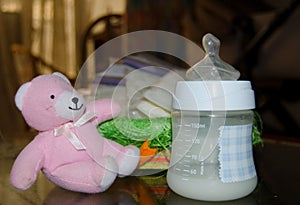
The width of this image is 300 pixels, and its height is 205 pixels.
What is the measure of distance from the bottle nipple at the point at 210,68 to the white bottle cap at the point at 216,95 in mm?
41

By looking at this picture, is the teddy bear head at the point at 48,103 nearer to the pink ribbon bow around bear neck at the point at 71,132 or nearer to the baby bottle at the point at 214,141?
the pink ribbon bow around bear neck at the point at 71,132

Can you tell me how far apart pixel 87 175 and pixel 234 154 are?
19 cm

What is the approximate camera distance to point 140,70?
2.24 feet

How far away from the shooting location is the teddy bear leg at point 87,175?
475 millimetres

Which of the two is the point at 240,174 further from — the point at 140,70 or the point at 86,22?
the point at 86,22

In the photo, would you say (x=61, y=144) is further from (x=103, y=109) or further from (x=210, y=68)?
(x=210, y=68)

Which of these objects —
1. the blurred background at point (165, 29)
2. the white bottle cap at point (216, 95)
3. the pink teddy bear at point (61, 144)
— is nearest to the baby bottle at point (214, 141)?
the white bottle cap at point (216, 95)

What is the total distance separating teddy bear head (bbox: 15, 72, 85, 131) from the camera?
47 cm

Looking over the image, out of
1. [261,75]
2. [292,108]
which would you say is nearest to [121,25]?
[261,75]

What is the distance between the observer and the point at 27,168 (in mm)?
462

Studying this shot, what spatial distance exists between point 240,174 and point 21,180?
0.27m

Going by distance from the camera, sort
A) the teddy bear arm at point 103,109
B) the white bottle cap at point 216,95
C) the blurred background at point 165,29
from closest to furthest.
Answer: the white bottle cap at point 216,95 → the teddy bear arm at point 103,109 → the blurred background at point 165,29

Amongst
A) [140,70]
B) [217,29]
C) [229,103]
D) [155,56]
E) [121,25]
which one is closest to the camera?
[229,103]

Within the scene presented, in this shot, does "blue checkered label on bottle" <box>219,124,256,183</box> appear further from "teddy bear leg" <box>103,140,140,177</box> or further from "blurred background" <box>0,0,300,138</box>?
"blurred background" <box>0,0,300,138</box>
